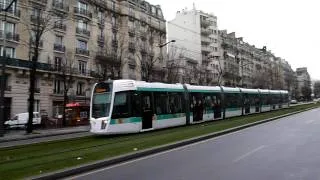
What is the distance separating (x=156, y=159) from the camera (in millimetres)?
12812

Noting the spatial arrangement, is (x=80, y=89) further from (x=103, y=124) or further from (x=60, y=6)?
(x=103, y=124)

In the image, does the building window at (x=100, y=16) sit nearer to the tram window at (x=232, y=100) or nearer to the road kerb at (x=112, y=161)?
the tram window at (x=232, y=100)

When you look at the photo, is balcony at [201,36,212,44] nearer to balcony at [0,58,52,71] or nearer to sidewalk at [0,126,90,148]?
balcony at [0,58,52,71]

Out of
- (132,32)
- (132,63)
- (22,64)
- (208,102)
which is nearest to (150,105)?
(208,102)

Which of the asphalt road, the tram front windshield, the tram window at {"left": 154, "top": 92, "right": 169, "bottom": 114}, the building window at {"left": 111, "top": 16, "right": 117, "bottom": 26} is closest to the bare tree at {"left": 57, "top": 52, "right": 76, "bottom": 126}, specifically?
the building window at {"left": 111, "top": 16, "right": 117, "bottom": 26}

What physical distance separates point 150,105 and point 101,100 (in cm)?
343

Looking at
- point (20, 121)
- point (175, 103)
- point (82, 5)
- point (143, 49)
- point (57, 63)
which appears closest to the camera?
point (175, 103)

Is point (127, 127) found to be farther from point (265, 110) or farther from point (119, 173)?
point (265, 110)

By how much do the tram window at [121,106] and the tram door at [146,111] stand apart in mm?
1526

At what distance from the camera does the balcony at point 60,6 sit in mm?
55153

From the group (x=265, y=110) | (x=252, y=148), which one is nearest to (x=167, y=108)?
(x=252, y=148)

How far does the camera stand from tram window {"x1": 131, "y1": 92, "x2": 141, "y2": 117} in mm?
23625

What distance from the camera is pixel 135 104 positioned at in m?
23.8

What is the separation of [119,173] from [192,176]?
189cm
